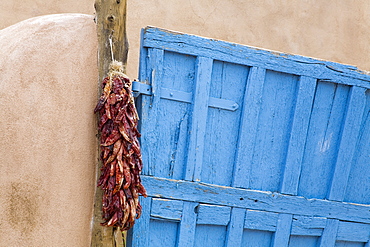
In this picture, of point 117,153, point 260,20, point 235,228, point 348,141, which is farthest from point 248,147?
point 260,20

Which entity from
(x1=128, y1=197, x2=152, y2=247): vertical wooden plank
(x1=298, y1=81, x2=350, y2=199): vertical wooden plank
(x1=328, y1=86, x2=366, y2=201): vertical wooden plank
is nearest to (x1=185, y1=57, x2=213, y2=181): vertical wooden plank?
(x1=128, y1=197, x2=152, y2=247): vertical wooden plank

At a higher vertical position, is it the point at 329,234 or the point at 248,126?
the point at 248,126

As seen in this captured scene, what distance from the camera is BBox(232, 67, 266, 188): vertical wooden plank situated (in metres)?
2.71

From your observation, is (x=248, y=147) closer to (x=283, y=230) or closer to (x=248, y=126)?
(x=248, y=126)

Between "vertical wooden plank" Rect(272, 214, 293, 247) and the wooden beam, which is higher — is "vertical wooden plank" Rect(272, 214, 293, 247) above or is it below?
below

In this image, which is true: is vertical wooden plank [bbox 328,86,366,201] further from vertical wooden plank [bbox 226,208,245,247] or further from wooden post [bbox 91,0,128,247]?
wooden post [bbox 91,0,128,247]

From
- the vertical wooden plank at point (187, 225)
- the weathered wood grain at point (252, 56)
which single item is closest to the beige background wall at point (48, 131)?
the weathered wood grain at point (252, 56)

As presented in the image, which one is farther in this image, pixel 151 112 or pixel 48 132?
pixel 151 112

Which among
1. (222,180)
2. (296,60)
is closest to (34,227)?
(222,180)

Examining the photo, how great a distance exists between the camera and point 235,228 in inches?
108

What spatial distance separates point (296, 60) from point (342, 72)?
365 millimetres

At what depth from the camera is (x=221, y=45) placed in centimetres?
262

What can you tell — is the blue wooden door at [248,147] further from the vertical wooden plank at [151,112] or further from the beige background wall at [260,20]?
the beige background wall at [260,20]

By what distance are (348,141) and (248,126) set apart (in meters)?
0.76
